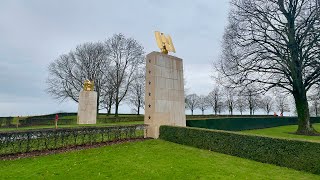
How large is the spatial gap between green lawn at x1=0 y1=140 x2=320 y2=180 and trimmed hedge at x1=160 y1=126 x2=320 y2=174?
40 centimetres

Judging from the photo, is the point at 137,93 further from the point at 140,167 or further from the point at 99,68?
the point at 140,167

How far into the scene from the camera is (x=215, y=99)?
59.1 meters

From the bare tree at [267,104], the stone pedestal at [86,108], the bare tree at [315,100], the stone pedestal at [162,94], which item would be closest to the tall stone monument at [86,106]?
the stone pedestal at [86,108]

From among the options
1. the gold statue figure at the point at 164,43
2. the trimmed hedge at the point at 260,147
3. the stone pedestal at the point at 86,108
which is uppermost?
the gold statue figure at the point at 164,43

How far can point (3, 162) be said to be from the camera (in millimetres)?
8414

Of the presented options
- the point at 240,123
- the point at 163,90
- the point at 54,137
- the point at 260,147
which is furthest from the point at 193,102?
the point at 54,137

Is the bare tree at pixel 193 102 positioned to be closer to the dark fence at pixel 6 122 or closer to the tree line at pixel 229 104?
the tree line at pixel 229 104

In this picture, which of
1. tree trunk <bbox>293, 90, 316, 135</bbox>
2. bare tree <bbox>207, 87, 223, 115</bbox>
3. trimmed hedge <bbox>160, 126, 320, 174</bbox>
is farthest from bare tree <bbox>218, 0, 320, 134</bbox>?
bare tree <bbox>207, 87, 223, 115</bbox>

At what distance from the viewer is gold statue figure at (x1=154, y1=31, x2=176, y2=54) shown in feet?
51.3

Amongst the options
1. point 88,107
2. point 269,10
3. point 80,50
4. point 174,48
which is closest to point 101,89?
point 80,50

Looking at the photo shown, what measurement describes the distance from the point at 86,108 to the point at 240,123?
1741 cm

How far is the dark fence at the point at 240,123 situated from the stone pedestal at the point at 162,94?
9.76ft

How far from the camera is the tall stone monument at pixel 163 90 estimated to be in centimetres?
1450

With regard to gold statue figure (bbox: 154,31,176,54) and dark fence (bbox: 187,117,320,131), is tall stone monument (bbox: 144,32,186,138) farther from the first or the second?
dark fence (bbox: 187,117,320,131)
